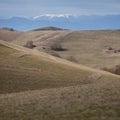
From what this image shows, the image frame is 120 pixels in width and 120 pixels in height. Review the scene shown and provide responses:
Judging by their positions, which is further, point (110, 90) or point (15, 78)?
point (15, 78)

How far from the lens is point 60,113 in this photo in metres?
29.4

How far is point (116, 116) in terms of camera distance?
27734mm

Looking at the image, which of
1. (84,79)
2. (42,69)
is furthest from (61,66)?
(84,79)

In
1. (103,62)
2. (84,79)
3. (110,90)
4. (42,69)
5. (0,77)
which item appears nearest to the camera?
(110,90)

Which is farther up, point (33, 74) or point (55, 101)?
point (33, 74)

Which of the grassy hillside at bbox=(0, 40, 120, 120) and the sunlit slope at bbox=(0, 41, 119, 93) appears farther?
the sunlit slope at bbox=(0, 41, 119, 93)

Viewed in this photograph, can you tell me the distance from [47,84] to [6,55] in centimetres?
2520

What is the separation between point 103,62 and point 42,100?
528 feet

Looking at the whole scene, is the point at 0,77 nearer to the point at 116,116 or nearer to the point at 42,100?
the point at 42,100

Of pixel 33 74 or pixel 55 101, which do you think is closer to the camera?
pixel 55 101

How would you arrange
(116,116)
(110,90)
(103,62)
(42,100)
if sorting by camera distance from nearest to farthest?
(116,116) < (42,100) < (110,90) < (103,62)

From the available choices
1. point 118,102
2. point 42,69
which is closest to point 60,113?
point 118,102

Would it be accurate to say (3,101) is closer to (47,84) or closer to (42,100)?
(42,100)

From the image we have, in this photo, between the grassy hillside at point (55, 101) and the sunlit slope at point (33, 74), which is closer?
the grassy hillside at point (55, 101)
